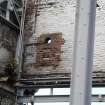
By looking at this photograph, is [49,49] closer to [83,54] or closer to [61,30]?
[61,30]

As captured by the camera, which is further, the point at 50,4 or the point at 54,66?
the point at 50,4

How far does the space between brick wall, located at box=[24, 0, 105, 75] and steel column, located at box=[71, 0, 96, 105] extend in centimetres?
877

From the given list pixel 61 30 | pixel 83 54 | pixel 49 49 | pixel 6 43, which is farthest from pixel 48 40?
pixel 83 54

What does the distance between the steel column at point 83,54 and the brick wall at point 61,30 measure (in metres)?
8.77

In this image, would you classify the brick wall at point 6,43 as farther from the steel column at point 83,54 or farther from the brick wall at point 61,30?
the steel column at point 83,54

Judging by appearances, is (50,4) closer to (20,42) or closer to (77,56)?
(20,42)

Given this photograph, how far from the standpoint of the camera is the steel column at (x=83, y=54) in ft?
6.54

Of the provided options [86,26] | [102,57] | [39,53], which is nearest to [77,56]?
[86,26]

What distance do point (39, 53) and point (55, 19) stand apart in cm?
122

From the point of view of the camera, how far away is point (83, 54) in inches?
80.1

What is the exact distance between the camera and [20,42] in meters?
12.0

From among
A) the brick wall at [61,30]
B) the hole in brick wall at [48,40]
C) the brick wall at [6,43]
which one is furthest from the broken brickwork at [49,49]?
the brick wall at [6,43]

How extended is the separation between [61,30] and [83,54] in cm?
959

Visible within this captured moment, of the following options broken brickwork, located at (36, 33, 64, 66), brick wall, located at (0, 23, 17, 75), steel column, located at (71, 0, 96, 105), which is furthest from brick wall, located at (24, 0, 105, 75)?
steel column, located at (71, 0, 96, 105)
